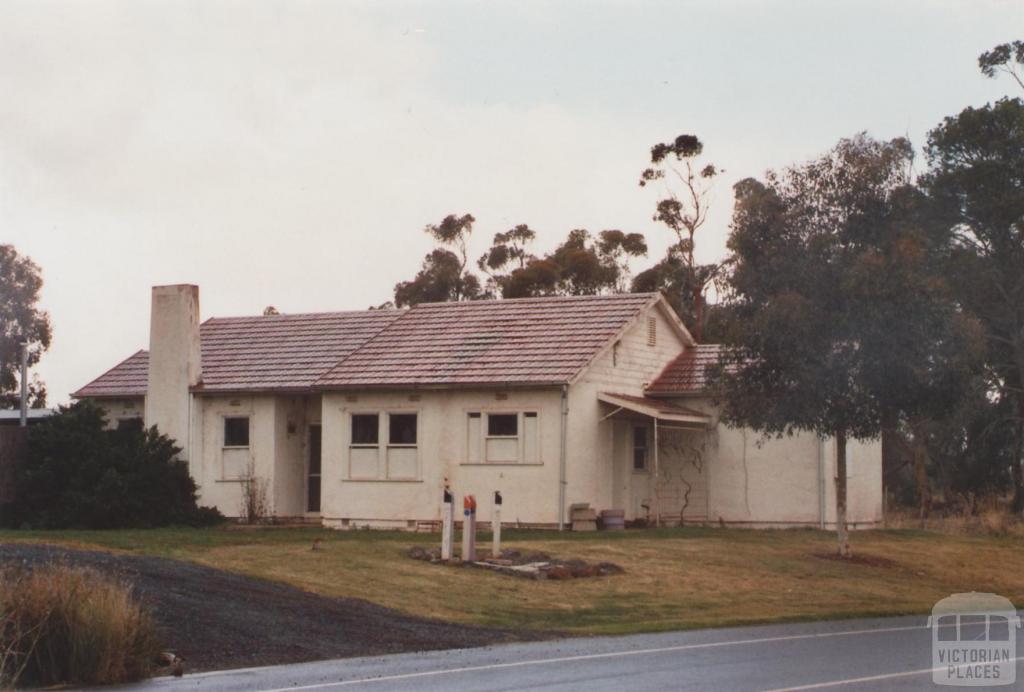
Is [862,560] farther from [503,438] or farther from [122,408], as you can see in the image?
[122,408]

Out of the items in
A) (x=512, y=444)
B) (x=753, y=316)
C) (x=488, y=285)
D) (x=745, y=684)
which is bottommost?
(x=745, y=684)

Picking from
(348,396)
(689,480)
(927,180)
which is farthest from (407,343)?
(927,180)

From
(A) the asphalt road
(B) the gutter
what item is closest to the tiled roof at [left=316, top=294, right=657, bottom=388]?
(B) the gutter

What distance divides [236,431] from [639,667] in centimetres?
2566

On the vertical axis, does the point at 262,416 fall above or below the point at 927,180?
below

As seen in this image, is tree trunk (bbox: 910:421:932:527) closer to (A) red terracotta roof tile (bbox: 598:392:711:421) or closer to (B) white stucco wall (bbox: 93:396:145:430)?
(A) red terracotta roof tile (bbox: 598:392:711:421)

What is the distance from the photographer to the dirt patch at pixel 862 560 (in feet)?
103

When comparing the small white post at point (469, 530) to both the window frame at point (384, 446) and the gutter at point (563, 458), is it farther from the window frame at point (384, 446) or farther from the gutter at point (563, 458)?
the window frame at point (384, 446)

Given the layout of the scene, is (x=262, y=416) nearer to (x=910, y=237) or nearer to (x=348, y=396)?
(x=348, y=396)

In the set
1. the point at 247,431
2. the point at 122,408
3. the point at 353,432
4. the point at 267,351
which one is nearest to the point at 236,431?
the point at 247,431

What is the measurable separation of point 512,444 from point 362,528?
404 cm

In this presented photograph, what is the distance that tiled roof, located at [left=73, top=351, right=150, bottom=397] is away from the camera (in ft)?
137

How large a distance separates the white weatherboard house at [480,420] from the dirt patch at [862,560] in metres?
4.61

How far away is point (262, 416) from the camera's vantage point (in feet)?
131
